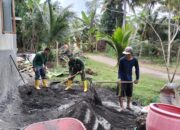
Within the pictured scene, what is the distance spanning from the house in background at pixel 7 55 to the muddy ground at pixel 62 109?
0.25 m

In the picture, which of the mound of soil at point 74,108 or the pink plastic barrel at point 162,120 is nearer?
the pink plastic barrel at point 162,120

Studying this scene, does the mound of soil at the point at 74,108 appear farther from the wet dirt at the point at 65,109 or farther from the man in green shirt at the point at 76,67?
the man in green shirt at the point at 76,67

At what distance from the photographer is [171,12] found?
12.2 m

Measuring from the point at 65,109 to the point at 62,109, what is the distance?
40 cm

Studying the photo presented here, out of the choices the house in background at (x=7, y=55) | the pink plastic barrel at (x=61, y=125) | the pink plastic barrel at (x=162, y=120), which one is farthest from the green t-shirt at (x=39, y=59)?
the pink plastic barrel at (x=162, y=120)

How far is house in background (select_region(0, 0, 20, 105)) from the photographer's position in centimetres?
903

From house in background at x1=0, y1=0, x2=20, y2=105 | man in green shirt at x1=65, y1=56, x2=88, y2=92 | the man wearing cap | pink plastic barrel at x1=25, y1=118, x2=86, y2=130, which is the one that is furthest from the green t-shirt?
pink plastic barrel at x1=25, y1=118, x2=86, y2=130

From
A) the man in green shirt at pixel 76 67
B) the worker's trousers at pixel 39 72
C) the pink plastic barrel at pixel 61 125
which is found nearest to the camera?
the pink plastic barrel at pixel 61 125

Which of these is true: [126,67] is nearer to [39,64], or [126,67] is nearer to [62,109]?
[62,109]

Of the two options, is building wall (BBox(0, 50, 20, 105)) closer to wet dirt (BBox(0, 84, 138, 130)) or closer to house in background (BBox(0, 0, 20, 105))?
house in background (BBox(0, 0, 20, 105))

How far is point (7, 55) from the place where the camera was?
9.89m

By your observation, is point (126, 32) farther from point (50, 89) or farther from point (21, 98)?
point (21, 98)

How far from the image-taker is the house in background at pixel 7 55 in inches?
355

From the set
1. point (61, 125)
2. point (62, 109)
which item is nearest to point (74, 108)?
point (62, 109)
